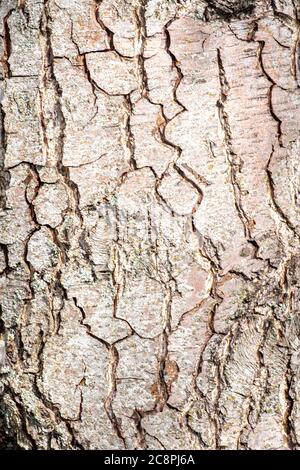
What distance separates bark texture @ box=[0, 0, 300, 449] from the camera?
1.46 m

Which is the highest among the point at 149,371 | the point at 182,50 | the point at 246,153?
the point at 182,50

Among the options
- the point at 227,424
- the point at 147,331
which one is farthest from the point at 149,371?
the point at 227,424

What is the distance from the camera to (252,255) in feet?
4.83

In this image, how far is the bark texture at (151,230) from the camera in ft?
4.78

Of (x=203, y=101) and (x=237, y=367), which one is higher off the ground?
(x=203, y=101)

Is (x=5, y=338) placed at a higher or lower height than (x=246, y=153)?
lower

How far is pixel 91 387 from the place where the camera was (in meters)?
1.46

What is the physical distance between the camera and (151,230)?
147 cm

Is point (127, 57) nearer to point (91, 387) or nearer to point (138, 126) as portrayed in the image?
point (138, 126)

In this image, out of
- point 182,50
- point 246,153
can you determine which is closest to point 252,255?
point 246,153

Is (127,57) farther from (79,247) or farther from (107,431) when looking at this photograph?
(107,431)

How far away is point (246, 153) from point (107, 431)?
60 centimetres

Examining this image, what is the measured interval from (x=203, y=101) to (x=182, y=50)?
109 mm

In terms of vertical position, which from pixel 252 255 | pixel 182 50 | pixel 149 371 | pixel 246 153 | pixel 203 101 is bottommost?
pixel 149 371
